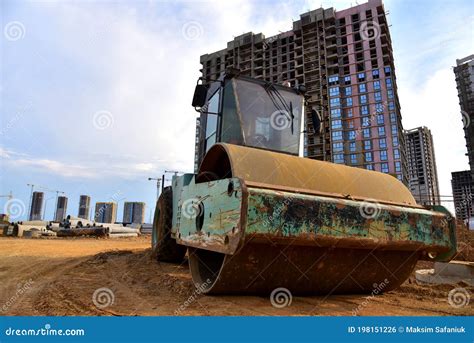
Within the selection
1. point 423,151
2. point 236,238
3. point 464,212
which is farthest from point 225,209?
point 423,151

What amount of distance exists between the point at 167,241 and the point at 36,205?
7031cm

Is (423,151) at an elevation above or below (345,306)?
above

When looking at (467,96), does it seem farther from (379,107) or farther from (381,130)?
(379,107)

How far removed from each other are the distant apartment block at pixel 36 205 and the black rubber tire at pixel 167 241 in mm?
67811

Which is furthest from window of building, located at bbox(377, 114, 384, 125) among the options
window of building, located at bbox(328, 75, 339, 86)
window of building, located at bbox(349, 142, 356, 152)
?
window of building, located at bbox(328, 75, 339, 86)

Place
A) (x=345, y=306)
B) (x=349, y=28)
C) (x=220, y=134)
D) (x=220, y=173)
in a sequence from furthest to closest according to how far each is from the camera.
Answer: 1. (x=349, y=28)
2. (x=220, y=134)
3. (x=220, y=173)
4. (x=345, y=306)

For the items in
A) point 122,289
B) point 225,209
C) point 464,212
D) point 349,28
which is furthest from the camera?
point 349,28

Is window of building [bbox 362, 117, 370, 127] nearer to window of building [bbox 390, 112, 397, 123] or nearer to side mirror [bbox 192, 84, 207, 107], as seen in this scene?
window of building [bbox 390, 112, 397, 123]

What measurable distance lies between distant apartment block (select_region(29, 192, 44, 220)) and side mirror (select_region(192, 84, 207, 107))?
6925 cm

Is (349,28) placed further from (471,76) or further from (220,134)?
(220,134)

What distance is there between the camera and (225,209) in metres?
2.61

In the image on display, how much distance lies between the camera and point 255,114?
4367 mm

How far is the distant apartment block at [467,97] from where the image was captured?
31.9m

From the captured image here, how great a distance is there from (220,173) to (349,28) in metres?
65.4
